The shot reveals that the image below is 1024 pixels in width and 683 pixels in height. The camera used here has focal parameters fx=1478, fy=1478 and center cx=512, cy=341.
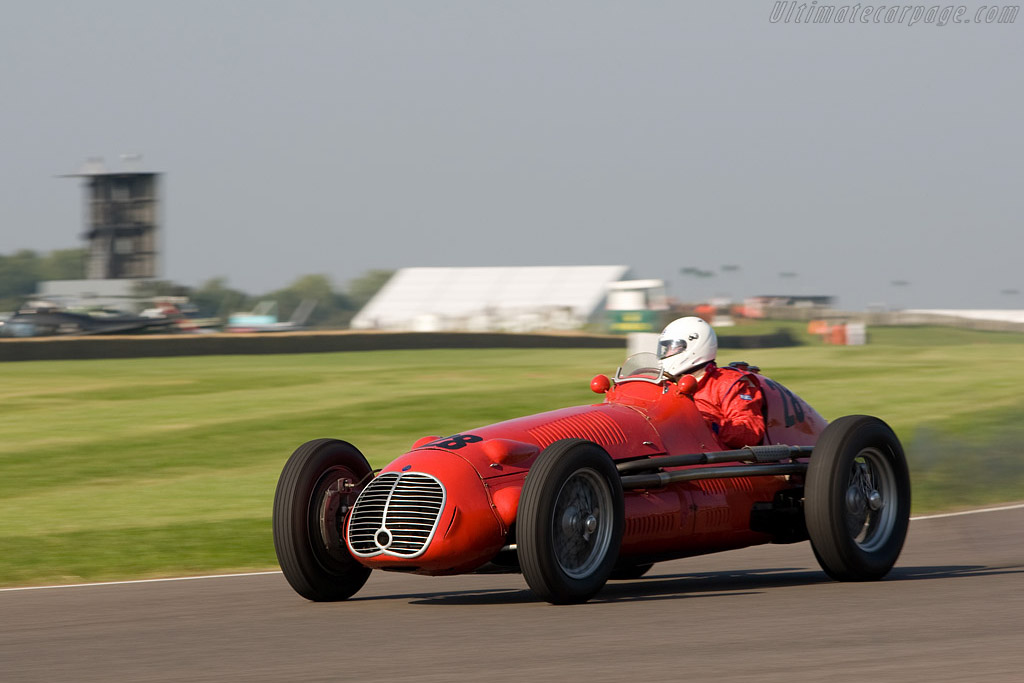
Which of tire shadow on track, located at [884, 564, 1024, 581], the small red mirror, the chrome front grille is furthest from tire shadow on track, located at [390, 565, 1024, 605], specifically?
the small red mirror

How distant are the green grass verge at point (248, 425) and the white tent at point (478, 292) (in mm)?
38555

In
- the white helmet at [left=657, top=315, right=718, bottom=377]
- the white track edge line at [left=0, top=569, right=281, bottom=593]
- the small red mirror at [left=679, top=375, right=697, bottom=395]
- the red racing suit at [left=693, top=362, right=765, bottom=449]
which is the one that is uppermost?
the white helmet at [left=657, top=315, right=718, bottom=377]

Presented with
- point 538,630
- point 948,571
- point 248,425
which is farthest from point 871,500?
point 248,425

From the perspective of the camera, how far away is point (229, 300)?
82.6 meters

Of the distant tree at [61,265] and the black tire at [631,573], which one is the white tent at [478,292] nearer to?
the black tire at [631,573]

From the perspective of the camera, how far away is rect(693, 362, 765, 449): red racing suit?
29.2 ft

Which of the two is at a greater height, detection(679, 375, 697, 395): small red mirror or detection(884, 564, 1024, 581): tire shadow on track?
detection(679, 375, 697, 395): small red mirror

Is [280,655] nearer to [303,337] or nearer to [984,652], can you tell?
[984,652]

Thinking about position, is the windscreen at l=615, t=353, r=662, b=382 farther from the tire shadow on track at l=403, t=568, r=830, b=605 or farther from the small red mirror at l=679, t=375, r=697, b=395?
the tire shadow on track at l=403, t=568, r=830, b=605

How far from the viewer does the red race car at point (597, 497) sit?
733 centimetres

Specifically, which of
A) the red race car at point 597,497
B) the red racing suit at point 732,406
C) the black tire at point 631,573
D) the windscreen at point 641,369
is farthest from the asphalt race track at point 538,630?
the windscreen at point 641,369

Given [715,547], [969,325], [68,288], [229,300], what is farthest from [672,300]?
[715,547]

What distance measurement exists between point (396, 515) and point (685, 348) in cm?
259

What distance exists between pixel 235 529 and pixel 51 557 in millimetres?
2015
